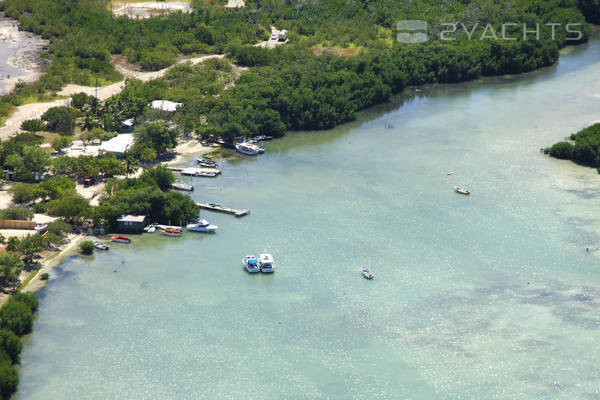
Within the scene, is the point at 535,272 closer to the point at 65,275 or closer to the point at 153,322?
the point at 153,322

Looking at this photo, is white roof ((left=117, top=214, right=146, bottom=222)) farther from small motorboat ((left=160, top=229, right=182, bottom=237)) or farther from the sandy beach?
the sandy beach

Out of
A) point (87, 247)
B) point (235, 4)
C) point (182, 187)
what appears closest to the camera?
point (87, 247)

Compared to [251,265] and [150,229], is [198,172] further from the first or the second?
[251,265]

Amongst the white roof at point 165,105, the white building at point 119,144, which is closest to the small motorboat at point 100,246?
the white building at point 119,144

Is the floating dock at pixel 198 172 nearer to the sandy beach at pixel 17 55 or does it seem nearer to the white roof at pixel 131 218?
the white roof at pixel 131 218

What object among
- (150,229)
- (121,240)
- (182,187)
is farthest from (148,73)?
(121,240)

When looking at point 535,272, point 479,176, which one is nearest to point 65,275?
point 535,272
